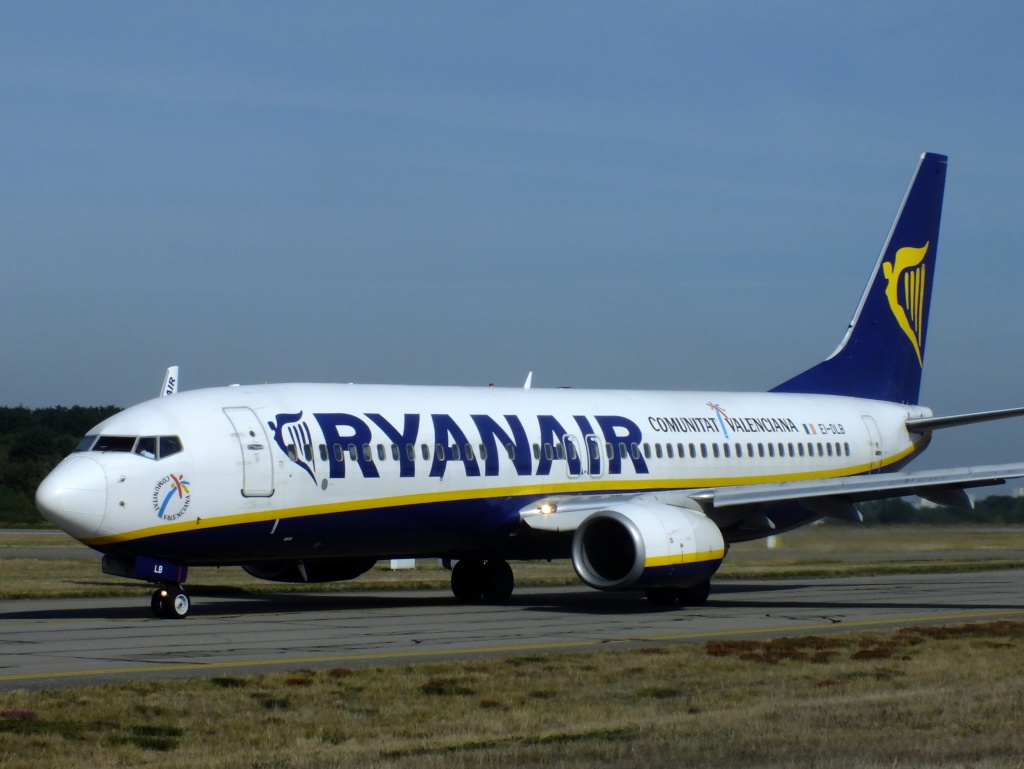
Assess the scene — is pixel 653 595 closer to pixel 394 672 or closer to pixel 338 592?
pixel 338 592

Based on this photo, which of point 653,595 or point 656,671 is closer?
point 656,671

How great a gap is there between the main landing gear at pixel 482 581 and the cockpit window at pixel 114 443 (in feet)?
25.8

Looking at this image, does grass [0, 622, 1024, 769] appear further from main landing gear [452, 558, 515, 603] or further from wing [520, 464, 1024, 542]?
main landing gear [452, 558, 515, 603]

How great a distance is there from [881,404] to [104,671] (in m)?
24.0

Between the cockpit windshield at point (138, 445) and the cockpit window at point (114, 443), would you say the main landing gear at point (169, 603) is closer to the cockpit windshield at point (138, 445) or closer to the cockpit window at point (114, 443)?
the cockpit windshield at point (138, 445)

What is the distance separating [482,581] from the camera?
27.4 m

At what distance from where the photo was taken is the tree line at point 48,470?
140 ft

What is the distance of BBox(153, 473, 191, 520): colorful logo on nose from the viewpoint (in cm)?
2130

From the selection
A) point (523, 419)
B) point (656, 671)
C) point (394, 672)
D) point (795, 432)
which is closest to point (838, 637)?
point (656, 671)

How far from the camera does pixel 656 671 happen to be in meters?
15.7

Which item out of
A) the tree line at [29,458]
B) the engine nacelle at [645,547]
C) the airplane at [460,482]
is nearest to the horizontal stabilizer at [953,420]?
the airplane at [460,482]

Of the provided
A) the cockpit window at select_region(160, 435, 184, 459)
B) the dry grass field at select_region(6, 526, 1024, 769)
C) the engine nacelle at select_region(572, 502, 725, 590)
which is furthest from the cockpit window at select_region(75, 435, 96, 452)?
the engine nacelle at select_region(572, 502, 725, 590)

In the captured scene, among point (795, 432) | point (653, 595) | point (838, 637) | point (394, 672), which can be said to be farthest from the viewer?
point (795, 432)

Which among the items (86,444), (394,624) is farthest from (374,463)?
(86,444)
